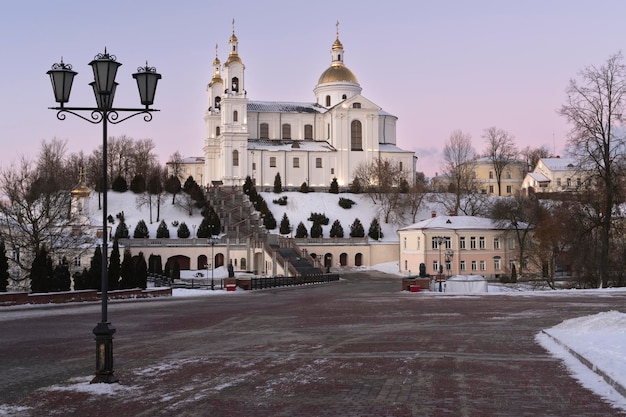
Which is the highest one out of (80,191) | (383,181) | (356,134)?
(356,134)

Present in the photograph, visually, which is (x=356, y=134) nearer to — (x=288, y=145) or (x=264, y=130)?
(x=288, y=145)

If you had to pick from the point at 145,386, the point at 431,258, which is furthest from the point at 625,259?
the point at 145,386

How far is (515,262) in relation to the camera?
2835 inches

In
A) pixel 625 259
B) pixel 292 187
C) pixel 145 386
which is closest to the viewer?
pixel 145 386

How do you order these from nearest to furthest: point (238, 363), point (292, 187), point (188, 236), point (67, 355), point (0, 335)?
point (238, 363) < point (67, 355) < point (0, 335) < point (188, 236) < point (292, 187)

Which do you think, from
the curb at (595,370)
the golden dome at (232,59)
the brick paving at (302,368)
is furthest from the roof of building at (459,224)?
the curb at (595,370)

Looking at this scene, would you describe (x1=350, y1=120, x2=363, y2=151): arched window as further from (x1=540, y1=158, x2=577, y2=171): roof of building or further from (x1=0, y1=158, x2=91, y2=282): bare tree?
(x1=0, y1=158, x2=91, y2=282): bare tree

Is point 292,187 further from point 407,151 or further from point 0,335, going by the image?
point 0,335

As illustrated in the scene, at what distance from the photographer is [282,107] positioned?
378ft

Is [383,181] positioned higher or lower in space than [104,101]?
higher

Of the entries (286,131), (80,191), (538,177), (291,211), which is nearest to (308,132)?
(286,131)

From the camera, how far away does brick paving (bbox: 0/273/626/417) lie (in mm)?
9328

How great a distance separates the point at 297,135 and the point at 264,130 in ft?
17.1

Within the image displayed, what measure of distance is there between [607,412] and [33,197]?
144ft
